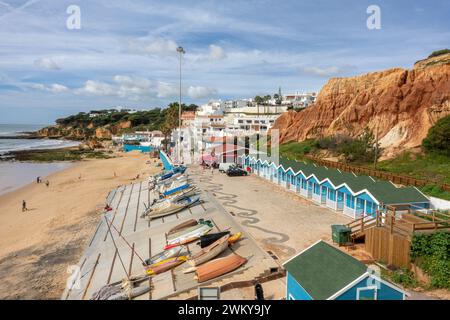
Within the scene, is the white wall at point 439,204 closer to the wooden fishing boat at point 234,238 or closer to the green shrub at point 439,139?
the wooden fishing boat at point 234,238

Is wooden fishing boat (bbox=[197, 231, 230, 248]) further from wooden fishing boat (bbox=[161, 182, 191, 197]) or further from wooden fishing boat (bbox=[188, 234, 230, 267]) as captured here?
wooden fishing boat (bbox=[161, 182, 191, 197])

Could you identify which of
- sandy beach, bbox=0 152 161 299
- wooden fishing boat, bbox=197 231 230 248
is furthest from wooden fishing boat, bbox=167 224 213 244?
sandy beach, bbox=0 152 161 299

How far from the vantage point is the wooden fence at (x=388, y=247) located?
1301cm

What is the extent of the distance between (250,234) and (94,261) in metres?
8.44

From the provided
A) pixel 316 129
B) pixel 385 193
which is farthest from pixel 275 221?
pixel 316 129

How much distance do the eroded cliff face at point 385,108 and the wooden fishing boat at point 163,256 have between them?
28581mm

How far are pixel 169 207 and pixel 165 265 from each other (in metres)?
9.72

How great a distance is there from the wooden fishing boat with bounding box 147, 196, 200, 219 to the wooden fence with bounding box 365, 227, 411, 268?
1334 centimetres

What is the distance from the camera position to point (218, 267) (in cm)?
1341

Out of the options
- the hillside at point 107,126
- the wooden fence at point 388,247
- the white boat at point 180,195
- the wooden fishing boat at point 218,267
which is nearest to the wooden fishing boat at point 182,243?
the wooden fishing boat at point 218,267

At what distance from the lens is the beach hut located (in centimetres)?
838
